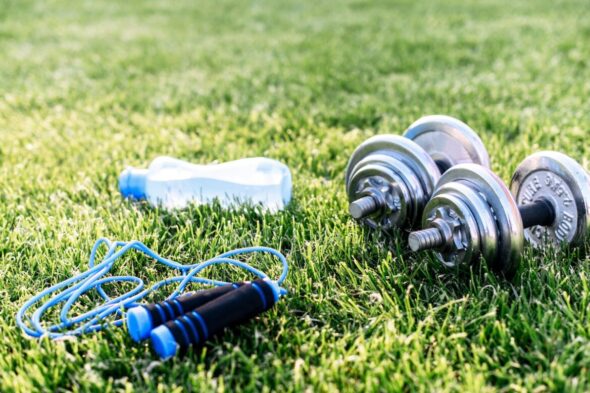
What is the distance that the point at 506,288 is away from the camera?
2.39 meters

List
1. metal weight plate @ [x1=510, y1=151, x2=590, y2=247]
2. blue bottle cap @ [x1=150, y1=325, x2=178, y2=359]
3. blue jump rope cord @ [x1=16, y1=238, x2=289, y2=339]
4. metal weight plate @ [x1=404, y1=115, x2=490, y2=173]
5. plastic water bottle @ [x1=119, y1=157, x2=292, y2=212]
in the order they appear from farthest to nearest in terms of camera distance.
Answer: plastic water bottle @ [x1=119, y1=157, x2=292, y2=212]
metal weight plate @ [x1=404, y1=115, x2=490, y2=173]
metal weight plate @ [x1=510, y1=151, x2=590, y2=247]
blue jump rope cord @ [x1=16, y1=238, x2=289, y2=339]
blue bottle cap @ [x1=150, y1=325, x2=178, y2=359]

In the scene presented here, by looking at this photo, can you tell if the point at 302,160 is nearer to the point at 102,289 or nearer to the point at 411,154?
the point at 411,154

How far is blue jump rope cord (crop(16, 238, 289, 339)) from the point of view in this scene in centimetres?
226

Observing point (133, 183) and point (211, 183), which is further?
point (211, 183)

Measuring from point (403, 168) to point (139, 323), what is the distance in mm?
1239

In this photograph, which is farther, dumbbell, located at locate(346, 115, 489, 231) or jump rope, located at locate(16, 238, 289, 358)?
dumbbell, located at locate(346, 115, 489, 231)

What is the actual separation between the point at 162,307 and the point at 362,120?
8.97ft

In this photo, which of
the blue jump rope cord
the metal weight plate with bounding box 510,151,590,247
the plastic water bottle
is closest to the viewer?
the blue jump rope cord

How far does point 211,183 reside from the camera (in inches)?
137

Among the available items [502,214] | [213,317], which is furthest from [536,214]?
[213,317]

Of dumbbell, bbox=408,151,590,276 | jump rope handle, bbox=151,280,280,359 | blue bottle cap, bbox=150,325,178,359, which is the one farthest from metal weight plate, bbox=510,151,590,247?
blue bottle cap, bbox=150,325,178,359

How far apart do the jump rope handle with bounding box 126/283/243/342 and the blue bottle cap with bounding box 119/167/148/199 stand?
1.15 meters

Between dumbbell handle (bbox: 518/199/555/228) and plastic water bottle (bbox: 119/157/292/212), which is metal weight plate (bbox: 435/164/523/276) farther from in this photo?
plastic water bottle (bbox: 119/157/292/212)

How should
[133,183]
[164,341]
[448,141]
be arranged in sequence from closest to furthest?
[164,341] < [448,141] < [133,183]
